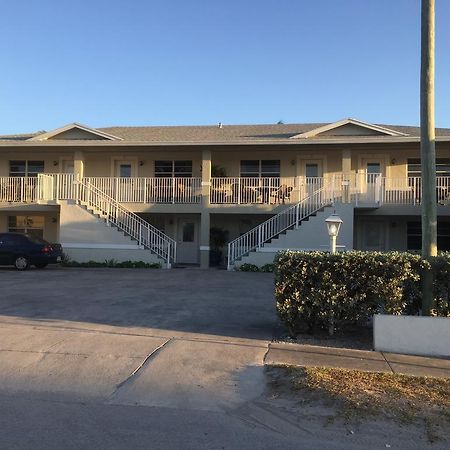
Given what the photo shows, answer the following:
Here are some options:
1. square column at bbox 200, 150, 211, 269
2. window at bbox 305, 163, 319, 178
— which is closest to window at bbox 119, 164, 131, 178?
square column at bbox 200, 150, 211, 269

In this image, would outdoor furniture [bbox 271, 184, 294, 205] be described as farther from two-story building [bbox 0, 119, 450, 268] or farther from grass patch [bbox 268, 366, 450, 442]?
grass patch [bbox 268, 366, 450, 442]

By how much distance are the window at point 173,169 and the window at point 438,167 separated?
996cm

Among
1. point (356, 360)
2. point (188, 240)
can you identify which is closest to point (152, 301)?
point (356, 360)

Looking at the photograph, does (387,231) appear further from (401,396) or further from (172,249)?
(401,396)

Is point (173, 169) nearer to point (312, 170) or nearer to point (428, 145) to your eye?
point (312, 170)

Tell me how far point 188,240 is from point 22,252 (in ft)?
24.7

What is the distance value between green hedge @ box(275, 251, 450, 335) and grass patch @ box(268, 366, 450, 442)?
168 centimetres

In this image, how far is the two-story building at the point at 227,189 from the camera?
19828mm

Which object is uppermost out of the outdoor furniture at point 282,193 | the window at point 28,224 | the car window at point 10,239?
the outdoor furniture at point 282,193

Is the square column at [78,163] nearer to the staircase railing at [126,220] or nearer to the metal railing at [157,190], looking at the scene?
the staircase railing at [126,220]

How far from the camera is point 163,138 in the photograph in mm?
22859

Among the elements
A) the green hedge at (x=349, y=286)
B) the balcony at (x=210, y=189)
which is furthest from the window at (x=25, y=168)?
the green hedge at (x=349, y=286)

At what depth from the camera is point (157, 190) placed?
2206 centimetres

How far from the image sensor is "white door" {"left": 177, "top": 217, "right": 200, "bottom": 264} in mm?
24109
